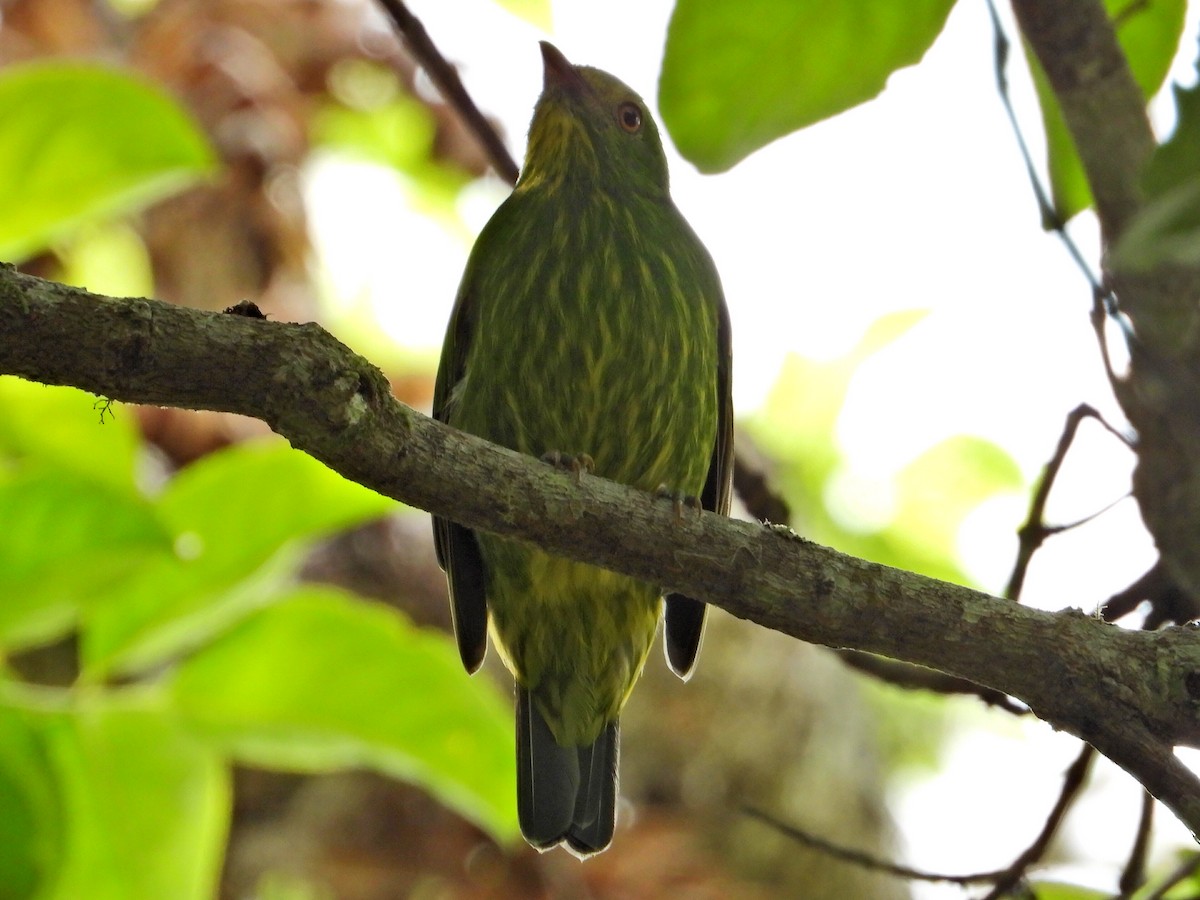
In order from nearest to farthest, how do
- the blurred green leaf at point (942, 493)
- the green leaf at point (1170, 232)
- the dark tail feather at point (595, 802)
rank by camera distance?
the green leaf at point (1170, 232)
the dark tail feather at point (595, 802)
the blurred green leaf at point (942, 493)

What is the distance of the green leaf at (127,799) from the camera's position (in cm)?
241

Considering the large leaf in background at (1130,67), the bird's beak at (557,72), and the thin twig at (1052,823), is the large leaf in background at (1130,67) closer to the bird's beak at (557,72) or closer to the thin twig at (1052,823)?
the thin twig at (1052,823)

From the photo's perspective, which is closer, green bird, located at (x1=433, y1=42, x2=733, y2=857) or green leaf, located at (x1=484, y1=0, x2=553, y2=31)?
green leaf, located at (x1=484, y1=0, x2=553, y2=31)

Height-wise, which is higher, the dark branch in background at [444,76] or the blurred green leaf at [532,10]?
the blurred green leaf at [532,10]

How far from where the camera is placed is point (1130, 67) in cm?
192

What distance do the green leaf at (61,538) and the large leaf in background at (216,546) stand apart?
0.17 m

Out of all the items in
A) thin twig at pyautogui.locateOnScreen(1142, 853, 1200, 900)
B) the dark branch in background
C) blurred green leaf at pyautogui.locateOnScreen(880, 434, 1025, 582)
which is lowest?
thin twig at pyautogui.locateOnScreen(1142, 853, 1200, 900)

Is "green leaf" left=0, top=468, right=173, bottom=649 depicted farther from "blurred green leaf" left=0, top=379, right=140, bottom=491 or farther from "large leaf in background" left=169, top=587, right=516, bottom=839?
"blurred green leaf" left=0, top=379, right=140, bottom=491

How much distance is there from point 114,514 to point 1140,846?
194cm

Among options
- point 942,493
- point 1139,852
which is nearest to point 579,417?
point 1139,852

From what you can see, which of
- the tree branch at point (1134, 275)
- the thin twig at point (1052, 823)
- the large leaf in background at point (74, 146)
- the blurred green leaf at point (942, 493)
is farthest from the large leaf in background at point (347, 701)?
the blurred green leaf at point (942, 493)

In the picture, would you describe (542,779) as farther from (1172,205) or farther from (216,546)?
(1172,205)

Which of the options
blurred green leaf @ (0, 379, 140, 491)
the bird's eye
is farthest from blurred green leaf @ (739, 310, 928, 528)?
blurred green leaf @ (0, 379, 140, 491)

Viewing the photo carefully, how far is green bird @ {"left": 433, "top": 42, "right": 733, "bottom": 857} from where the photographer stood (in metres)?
3.22
